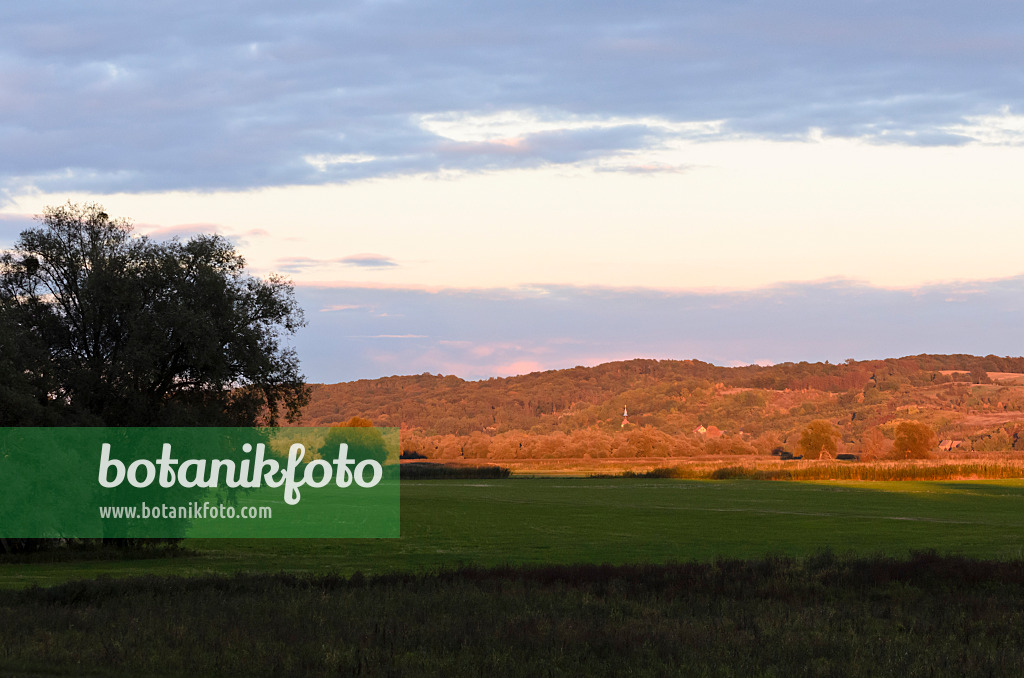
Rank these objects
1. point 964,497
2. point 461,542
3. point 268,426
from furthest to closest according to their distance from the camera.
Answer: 1. point 964,497
2. point 461,542
3. point 268,426

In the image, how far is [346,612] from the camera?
18.6m

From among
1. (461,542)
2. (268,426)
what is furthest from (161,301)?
(461,542)

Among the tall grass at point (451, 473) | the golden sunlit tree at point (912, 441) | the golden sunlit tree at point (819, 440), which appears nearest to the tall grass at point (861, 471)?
the tall grass at point (451, 473)

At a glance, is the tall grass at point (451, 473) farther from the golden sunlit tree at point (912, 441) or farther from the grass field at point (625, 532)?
the golden sunlit tree at point (912, 441)

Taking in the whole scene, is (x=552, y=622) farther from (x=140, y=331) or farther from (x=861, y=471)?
(x=861, y=471)

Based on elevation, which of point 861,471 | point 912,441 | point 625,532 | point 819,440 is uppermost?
point 912,441

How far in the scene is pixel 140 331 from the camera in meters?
32.8

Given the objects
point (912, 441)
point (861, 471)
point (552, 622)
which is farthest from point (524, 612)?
point (912, 441)

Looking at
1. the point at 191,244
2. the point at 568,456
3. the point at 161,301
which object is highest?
the point at 191,244

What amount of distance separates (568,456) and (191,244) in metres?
143

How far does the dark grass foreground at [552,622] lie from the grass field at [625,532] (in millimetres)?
5179

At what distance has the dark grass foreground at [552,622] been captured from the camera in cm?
1429

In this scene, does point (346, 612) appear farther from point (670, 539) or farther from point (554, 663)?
point (670, 539)

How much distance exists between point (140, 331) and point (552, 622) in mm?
20386
